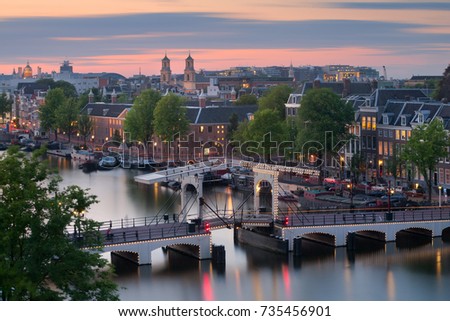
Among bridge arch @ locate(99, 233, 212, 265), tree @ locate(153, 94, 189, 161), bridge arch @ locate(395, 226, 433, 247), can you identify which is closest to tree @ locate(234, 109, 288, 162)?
tree @ locate(153, 94, 189, 161)

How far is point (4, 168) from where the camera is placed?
2117cm

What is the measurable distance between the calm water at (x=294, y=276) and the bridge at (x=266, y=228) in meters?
0.54

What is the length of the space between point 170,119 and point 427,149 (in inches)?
1212

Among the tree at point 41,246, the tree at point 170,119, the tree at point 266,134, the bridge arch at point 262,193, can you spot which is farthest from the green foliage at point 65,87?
the tree at point 41,246

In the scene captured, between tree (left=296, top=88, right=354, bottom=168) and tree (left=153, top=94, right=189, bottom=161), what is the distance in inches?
712

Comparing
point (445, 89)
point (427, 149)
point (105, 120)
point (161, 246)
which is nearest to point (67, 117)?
point (105, 120)

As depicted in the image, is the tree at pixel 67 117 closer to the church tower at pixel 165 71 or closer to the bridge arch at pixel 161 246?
the bridge arch at pixel 161 246

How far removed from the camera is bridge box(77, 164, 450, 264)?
3475cm

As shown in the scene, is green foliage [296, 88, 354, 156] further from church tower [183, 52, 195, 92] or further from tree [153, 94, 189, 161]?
church tower [183, 52, 195, 92]

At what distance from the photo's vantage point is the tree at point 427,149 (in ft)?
156

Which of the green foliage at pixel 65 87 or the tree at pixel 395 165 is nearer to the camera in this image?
the tree at pixel 395 165

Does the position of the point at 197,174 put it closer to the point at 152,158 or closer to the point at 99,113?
the point at 152,158

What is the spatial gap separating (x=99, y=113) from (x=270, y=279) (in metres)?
62.5

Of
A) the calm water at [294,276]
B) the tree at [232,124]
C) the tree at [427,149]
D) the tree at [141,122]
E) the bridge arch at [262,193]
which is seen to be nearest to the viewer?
the calm water at [294,276]
